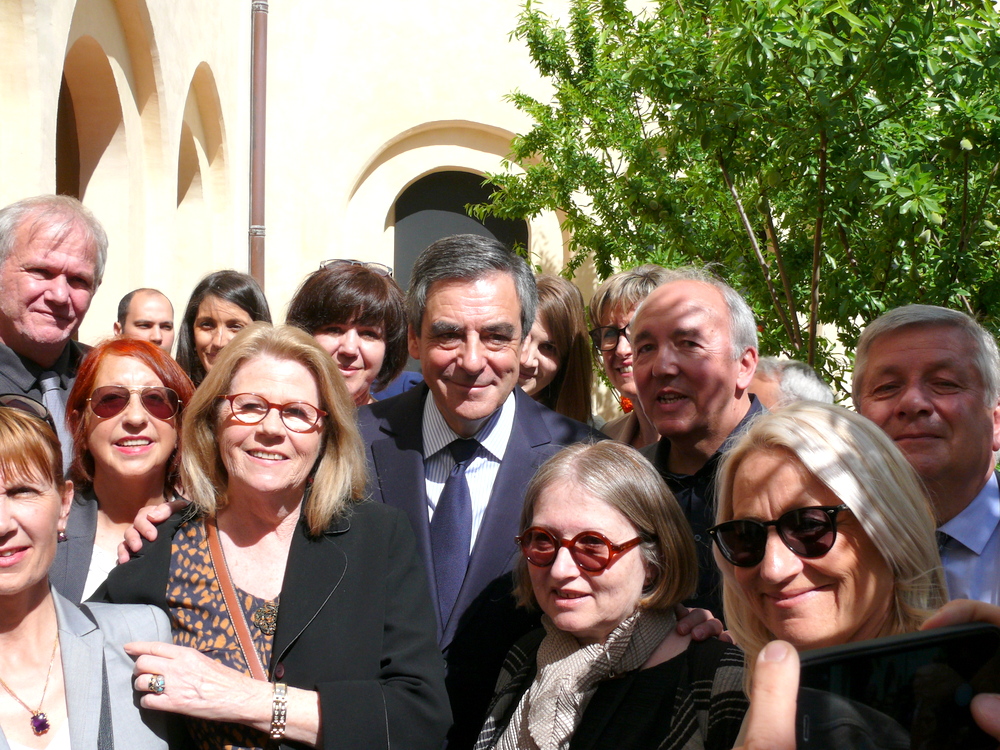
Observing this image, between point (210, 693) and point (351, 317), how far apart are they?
2.01 metres

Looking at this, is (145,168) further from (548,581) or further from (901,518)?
(901,518)

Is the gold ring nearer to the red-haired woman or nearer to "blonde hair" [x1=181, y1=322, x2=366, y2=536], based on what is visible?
"blonde hair" [x1=181, y1=322, x2=366, y2=536]

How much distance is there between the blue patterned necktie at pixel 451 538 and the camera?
313 centimetres

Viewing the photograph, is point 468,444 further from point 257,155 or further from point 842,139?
point 257,155

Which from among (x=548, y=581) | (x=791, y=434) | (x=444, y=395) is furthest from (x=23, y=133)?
(x=791, y=434)

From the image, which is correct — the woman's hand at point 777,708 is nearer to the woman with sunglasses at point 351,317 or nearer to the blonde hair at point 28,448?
the blonde hair at point 28,448

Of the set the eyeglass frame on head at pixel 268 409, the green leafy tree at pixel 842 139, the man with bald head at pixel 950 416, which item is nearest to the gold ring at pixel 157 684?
the eyeglass frame on head at pixel 268 409

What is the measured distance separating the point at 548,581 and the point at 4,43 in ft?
16.6

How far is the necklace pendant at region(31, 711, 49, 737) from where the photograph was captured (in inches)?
93.3

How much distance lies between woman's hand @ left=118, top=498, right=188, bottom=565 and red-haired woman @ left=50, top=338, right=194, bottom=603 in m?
0.26

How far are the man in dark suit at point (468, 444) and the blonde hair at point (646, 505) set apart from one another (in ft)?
1.70

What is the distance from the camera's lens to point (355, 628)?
2727 mm

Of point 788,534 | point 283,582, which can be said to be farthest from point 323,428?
point 788,534

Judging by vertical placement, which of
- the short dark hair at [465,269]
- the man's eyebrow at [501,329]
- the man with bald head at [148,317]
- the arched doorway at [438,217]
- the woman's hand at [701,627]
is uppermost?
the arched doorway at [438,217]
